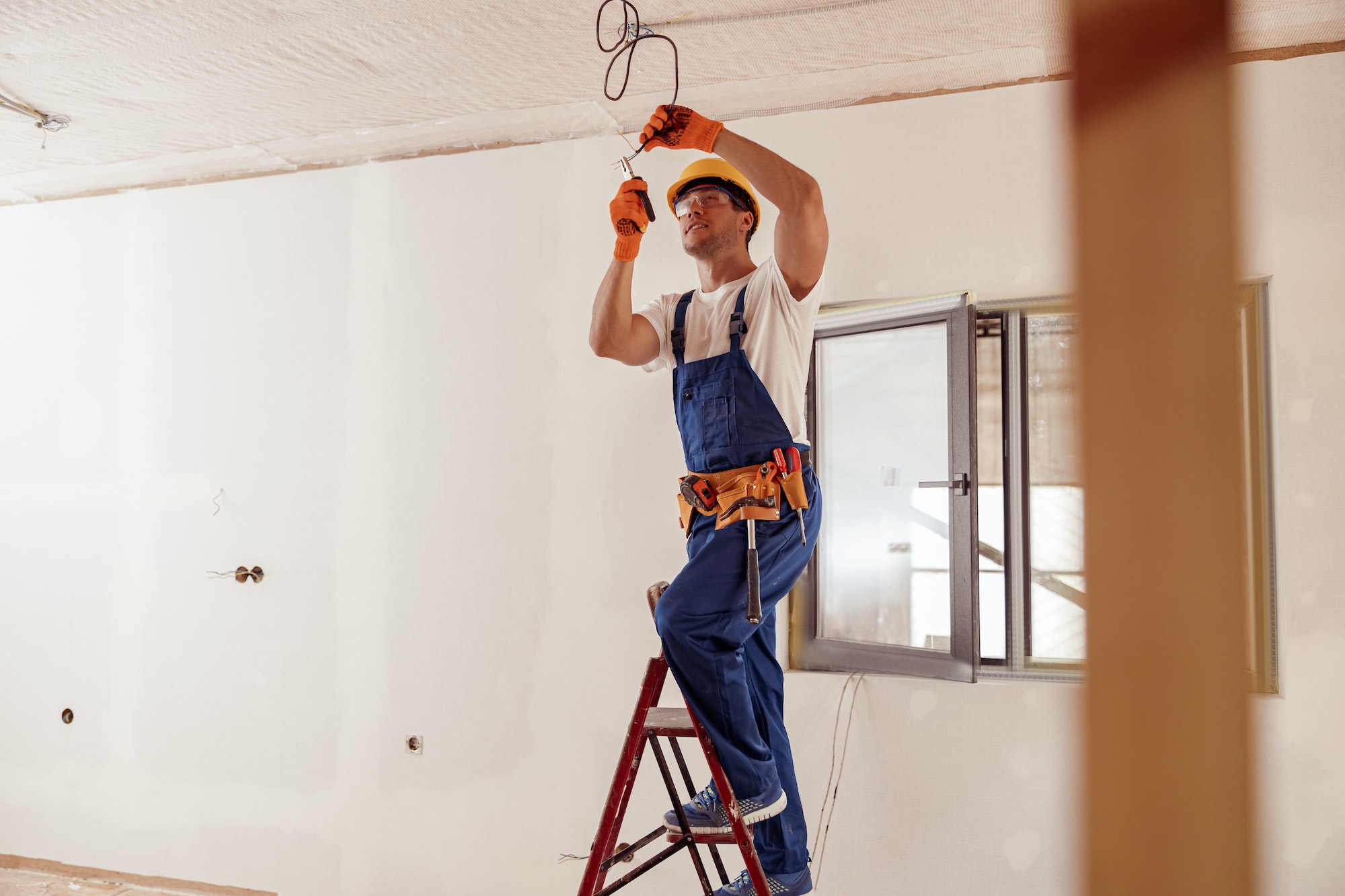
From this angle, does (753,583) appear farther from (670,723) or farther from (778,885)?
(778,885)

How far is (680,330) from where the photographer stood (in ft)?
6.25

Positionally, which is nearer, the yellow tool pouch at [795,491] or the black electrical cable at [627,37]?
the yellow tool pouch at [795,491]

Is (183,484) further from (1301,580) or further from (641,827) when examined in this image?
(1301,580)

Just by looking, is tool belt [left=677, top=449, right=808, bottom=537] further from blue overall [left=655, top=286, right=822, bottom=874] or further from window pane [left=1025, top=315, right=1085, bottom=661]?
window pane [left=1025, top=315, right=1085, bottom=661]

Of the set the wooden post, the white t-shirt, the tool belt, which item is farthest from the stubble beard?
the wooden post

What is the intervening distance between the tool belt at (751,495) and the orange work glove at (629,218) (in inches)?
19.8

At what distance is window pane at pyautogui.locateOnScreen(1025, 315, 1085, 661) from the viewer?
2301mm

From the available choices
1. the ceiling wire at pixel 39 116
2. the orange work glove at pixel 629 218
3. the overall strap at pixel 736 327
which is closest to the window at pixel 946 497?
the overall strap at pixel 736 327

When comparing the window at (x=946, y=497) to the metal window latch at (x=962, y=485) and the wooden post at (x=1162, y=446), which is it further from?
the wooden post at (x=1162, y=446)

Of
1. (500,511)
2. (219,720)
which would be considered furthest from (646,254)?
(219,720)

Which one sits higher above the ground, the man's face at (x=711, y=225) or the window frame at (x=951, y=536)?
the man's face at (x=711, y=225)

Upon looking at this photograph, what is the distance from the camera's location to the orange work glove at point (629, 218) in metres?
1.80

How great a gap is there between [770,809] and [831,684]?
0.83 m

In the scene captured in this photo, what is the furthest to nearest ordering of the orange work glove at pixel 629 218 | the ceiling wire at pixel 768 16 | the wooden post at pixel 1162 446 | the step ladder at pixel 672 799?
the ceiling wire at pixel 768 16, the orange work glove at pixel 629 218, the step ladder at pixel 672 799, the wooden post at pixel 1162 446
